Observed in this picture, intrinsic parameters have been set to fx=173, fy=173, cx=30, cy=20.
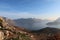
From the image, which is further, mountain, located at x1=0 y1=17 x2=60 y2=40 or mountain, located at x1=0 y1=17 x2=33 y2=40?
mountain, located at x1=0 y1=17 x2=60 y2=40

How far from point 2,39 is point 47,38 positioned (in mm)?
7614

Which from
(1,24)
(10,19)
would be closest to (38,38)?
(1,24)

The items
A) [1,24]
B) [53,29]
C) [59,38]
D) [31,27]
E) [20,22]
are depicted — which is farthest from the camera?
[20,22]

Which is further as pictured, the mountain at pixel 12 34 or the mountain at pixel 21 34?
the mountain at pixel 21 34

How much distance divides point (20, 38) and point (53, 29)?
1257 cm

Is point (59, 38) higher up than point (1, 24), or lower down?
lower down

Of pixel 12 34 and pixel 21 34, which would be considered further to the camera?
pixel 12 34

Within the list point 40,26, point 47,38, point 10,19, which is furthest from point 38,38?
point 10,19

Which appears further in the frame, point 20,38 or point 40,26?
point 40,26

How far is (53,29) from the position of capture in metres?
33.4

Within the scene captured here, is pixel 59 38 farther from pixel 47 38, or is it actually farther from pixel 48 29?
pixel 48 29

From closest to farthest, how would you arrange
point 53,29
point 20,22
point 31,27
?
point 53,29 → point 31,27 → point 20,22

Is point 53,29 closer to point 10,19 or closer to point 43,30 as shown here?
point 43,30

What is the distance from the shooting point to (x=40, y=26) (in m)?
35.1
